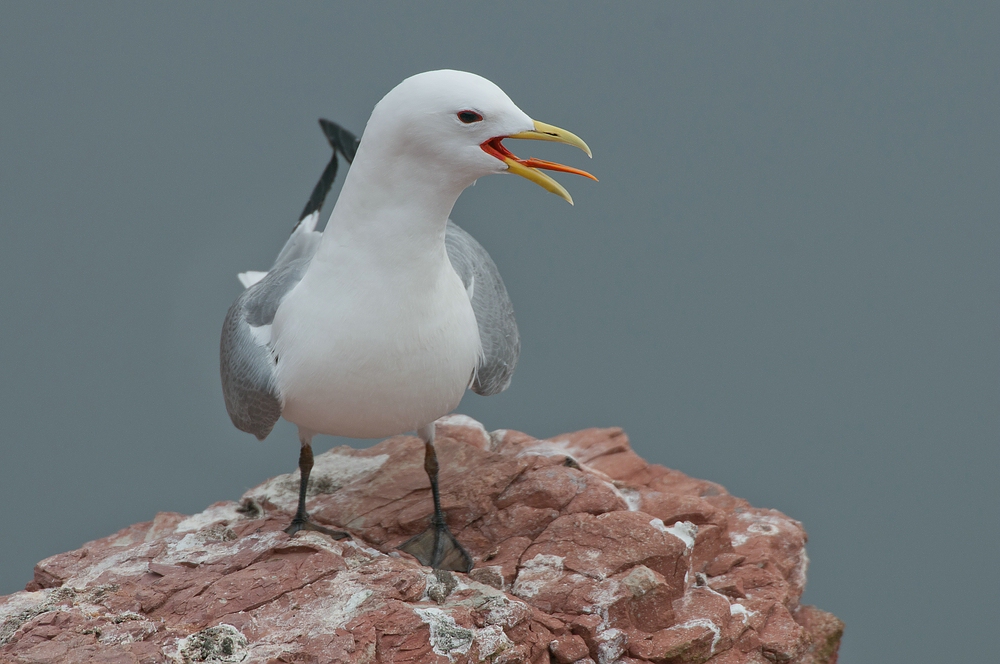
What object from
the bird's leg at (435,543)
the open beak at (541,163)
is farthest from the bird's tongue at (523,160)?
the bird's leg at (435,543)

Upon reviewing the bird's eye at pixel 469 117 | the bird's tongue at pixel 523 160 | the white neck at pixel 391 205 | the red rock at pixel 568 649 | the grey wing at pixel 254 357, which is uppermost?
the bird's eye at pixel 469 117

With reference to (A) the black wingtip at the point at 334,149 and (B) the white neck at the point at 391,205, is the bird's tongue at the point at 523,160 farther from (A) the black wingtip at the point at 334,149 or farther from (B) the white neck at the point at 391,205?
(A) the black wingtip at the point at 334,149

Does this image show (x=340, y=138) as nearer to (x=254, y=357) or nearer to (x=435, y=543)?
(x=254, y=357)

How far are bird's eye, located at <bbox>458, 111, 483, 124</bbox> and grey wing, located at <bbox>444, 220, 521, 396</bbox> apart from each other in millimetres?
1091

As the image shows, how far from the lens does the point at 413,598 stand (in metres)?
4.00

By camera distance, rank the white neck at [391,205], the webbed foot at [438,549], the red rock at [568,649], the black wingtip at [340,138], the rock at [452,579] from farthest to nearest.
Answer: the black wingtip at [340,138] → the webbed foot at [438,549] → the red rock at [568,649] → the white neck at [391,205] → the rock at [452,579]

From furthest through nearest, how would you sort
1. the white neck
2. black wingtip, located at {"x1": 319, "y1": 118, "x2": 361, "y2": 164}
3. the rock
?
black wingtip, located at {"x1": 319, "y1": 118, "x2": 361, "y2": 164}, the white neck, the rock

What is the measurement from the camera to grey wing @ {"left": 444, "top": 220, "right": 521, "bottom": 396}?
466cm

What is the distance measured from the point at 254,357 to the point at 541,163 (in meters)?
1.45

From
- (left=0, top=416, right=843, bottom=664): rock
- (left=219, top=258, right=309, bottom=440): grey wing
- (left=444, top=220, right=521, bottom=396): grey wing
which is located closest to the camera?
(left=0, top=416, right=843, bottom=664): rock

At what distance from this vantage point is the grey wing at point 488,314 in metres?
4.66

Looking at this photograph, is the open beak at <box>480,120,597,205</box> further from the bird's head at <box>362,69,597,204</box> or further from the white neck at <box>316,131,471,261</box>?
the white neck at <box>316,131,471,261</box>

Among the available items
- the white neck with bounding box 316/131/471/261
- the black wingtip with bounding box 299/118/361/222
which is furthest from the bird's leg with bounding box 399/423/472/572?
the black wingtip with bounding box 299/118/361/222

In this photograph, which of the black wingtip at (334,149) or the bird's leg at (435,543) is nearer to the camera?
the bird's leg at (435,543)
